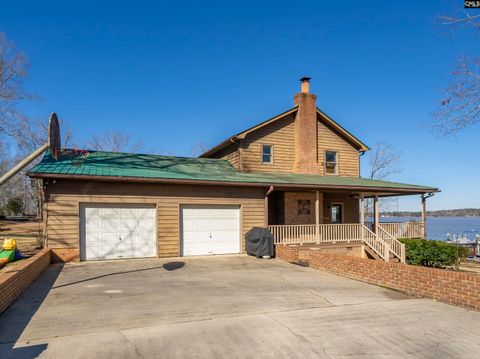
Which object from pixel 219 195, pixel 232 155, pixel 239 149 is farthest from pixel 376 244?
pixel 232 155

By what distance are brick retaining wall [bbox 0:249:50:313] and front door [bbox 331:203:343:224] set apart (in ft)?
51.2

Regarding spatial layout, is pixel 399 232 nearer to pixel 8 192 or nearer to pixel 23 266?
pixel 23 266

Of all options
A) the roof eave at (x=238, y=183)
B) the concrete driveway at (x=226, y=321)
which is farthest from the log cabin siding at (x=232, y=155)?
the concrete driveway at (x=226, y=321)

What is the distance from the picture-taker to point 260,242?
47.3 feet

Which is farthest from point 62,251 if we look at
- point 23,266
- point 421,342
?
point 421,342

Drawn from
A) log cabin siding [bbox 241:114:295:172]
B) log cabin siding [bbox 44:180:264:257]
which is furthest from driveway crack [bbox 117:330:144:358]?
log cabin siding [bbox 241:114:295:172]

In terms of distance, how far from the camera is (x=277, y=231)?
54.2 feet

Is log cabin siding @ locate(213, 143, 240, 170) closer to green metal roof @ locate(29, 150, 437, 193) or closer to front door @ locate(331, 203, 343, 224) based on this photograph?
green metal roof @ locate(29, 150, 437, 193)

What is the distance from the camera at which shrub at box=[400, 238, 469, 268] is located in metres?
14.8

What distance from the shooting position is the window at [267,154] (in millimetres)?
19228

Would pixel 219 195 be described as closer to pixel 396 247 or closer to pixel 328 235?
pixel 328 235

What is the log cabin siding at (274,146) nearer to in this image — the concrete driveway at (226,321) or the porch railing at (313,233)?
the porch railing at (313,233)

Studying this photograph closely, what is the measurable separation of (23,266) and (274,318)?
6207 mm

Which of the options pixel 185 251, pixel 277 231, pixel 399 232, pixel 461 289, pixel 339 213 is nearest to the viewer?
pixel 461 289
